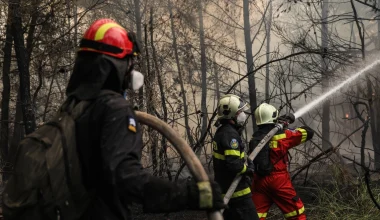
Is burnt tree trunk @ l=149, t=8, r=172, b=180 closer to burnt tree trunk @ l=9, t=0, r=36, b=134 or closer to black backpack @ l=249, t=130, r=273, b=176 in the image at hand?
burnt tree trunk @ l=9, t=0, r=36, b=134

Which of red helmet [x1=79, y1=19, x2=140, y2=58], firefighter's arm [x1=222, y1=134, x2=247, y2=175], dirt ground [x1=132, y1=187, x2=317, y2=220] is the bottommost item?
dirt ground [x1=132, y1=187, x2=317, y2=220]

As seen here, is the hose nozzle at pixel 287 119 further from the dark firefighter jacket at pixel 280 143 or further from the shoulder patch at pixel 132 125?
the shoulder patch at pixel 132 125

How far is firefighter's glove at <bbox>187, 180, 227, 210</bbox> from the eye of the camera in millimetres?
2152

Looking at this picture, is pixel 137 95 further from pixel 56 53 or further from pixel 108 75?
pixel 108 75

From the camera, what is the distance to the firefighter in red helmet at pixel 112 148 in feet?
6.80

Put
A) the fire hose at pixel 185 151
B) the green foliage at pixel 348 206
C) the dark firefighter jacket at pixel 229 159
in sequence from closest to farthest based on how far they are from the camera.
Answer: the fire hose at pixel 185 151 → the dark firefighter jacket at pixel 229 159 → the green foliage at pixel 348 206

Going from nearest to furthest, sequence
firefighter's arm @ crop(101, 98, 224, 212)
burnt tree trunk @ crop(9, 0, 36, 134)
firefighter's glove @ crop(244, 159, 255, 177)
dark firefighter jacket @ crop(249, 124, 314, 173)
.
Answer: firefighter's arm @ crop(101, 98, 224, 212) → firefighter's glove @ crop(244, 159, 255, 177) → dark firefighter jacket @ crop(249, 124, 314, 173) → burnt tree trunk @ crop(9, 0, 36, 134)

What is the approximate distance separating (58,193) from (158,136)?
605 centimetres

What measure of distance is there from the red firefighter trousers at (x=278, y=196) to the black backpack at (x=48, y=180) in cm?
396

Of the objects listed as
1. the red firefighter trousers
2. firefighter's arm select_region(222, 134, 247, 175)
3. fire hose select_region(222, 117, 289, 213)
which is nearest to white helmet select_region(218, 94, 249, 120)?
firefighter's arm select_region(222, 134, 247, 175)

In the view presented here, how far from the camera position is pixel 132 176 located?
205 cm

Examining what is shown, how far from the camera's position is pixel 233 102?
5387 millimetres

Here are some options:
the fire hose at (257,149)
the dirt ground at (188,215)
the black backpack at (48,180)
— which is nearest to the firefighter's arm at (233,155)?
the fire hose at (257,149)

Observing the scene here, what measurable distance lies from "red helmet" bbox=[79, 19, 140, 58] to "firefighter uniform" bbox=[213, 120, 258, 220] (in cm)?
291
